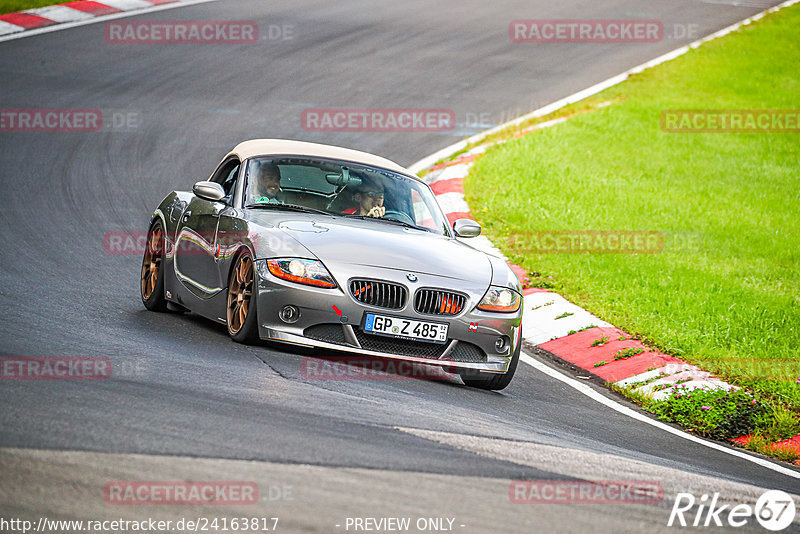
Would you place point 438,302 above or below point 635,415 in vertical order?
above

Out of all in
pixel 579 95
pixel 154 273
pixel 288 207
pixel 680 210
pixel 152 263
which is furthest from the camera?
pixel 579 95

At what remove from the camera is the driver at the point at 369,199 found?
8.69m

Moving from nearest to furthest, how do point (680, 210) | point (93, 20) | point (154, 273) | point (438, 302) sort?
1. point (438, 302)
2. point (154, 273)
3. point (680, 210)
4. point (93, 20)

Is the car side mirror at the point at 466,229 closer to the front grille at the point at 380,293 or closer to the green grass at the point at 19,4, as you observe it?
the front grille at the point at 380,293

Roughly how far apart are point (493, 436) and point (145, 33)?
19.0 m

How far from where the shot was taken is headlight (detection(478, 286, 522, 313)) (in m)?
7.68

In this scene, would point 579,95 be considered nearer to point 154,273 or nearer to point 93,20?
point 93,20

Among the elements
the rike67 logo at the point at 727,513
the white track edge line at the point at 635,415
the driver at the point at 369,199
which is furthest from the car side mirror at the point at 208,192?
the rike67 logo at the point at 727,513

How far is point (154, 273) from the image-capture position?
9.47 m

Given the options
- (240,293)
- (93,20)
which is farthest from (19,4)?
(240,293)

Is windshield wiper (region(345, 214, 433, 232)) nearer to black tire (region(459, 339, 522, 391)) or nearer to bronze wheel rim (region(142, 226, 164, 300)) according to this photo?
black tire (region(459, 339, 522, 391))

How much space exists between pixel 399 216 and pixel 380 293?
5.45 ft

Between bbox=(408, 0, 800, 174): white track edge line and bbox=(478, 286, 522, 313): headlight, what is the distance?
28.7ft

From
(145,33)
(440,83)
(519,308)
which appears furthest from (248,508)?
(145,33)
